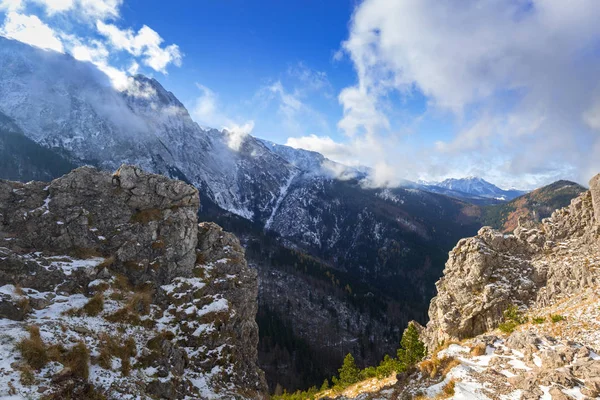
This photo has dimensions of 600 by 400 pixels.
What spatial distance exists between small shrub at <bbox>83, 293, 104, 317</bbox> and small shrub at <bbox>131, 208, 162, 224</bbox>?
13505mm

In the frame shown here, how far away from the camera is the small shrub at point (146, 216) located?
47.3m

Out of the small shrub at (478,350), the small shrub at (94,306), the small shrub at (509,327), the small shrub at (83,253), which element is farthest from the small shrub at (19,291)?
the small shrub at (509,327)

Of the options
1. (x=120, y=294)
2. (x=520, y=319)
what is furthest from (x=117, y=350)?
(x=520, y=319)

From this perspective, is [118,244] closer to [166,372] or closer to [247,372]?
[166,372]

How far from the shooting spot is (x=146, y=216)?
48.1 m

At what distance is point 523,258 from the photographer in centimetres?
5012

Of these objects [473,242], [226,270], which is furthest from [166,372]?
[473,242]

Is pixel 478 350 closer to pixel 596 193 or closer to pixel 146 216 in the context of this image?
pixel 596 193

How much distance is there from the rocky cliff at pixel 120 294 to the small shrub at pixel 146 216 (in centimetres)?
15

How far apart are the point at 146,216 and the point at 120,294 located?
44.6ft

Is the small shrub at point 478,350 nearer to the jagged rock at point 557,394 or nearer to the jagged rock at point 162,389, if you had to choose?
the jagged rock at point 557,394

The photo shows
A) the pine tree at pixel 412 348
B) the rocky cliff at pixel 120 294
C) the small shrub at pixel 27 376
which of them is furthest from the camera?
the pine tree at pixel 412 348

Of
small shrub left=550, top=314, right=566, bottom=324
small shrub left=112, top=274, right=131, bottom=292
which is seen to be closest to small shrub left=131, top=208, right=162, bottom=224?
small shrub left=112, top=274, right=131, bottom=292

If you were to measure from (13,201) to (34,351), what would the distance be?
27506 millimetres
